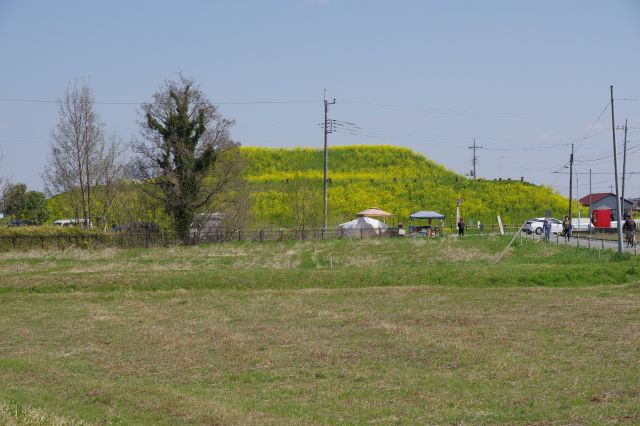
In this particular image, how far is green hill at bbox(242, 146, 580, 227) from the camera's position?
72438mm

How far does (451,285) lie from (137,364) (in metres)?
17.4

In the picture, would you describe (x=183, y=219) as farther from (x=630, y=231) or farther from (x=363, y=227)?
(x=630, y=231)

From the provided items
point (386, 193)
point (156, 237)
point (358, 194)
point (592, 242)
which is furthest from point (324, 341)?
point (386, 193)

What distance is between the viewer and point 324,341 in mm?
17969

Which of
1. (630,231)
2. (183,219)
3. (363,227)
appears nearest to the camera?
(630,231)

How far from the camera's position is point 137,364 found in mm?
15539

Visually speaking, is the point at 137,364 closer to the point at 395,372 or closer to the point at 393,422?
the point at 395,372

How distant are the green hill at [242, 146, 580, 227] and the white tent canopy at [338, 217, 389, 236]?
6.43 meters

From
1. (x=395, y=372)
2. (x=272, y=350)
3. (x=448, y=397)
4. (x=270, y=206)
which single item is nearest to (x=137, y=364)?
(x=272, y=350)


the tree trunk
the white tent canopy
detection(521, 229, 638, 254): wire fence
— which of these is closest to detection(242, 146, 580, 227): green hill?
the white tent canopy

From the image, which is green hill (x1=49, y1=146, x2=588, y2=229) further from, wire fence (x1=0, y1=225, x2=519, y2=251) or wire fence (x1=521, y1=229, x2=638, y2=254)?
wire fence (x1=521, y1=229, x2=638, y2=254)

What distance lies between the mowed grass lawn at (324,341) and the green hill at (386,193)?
117 ft

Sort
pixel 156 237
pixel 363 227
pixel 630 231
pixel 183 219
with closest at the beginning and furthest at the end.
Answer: pixel 630 231 → pixel 156 237 → pixel 183 219 → pixel 363 227

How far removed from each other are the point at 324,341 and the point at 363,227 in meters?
44.5
